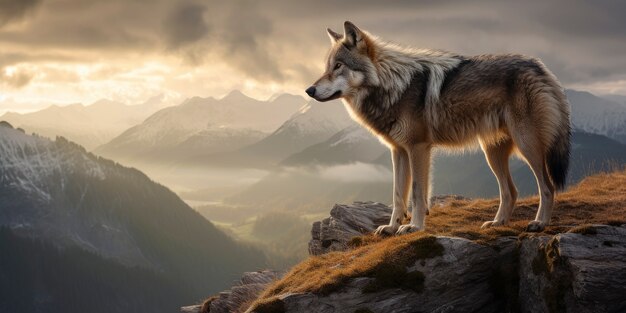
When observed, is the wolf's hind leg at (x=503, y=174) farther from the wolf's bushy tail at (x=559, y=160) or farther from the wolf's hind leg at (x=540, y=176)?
the wolf's bushy tail at (x=559, y=160)

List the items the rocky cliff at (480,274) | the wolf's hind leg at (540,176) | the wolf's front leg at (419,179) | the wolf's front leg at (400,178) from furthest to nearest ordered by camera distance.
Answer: the wolf's front leg at (400,178), the wolf's front leg at (419,179), the wolf's hind leg at (540,176), the rocky cliff at (480,274)

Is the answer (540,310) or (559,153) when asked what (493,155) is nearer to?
(559,153)

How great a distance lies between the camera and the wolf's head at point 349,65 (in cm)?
1559

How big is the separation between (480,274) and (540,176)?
2974 millimetres

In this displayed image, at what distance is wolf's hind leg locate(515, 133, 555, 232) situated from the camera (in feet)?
49.0

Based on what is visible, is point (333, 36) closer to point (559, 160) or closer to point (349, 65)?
point (349, 65)

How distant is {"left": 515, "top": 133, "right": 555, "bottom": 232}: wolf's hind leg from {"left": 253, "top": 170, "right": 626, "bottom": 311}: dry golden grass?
0.29 meters

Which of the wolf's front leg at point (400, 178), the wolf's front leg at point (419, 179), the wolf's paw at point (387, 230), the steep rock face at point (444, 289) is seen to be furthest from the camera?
the wolf's paw at point (387, 230)

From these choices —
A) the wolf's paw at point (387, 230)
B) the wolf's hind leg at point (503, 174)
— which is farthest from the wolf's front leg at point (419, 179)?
the wolf's hind leg at point (503, 174)

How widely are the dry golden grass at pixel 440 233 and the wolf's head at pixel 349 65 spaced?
4051 millimetres

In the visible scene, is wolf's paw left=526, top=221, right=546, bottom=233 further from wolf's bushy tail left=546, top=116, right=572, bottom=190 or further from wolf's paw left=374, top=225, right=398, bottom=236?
wolf's paw left=374, top=225, right=398, bottom=236

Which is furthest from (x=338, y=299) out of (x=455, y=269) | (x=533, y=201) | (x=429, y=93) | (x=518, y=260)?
(x=533, y=201)

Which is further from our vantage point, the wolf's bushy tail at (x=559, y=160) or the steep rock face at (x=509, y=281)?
the wolf's bushy tail at (x=559, y=160)

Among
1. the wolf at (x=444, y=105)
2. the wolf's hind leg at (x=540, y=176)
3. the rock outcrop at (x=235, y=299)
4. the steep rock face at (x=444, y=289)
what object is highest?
the wolf at (x=444, y=105)
